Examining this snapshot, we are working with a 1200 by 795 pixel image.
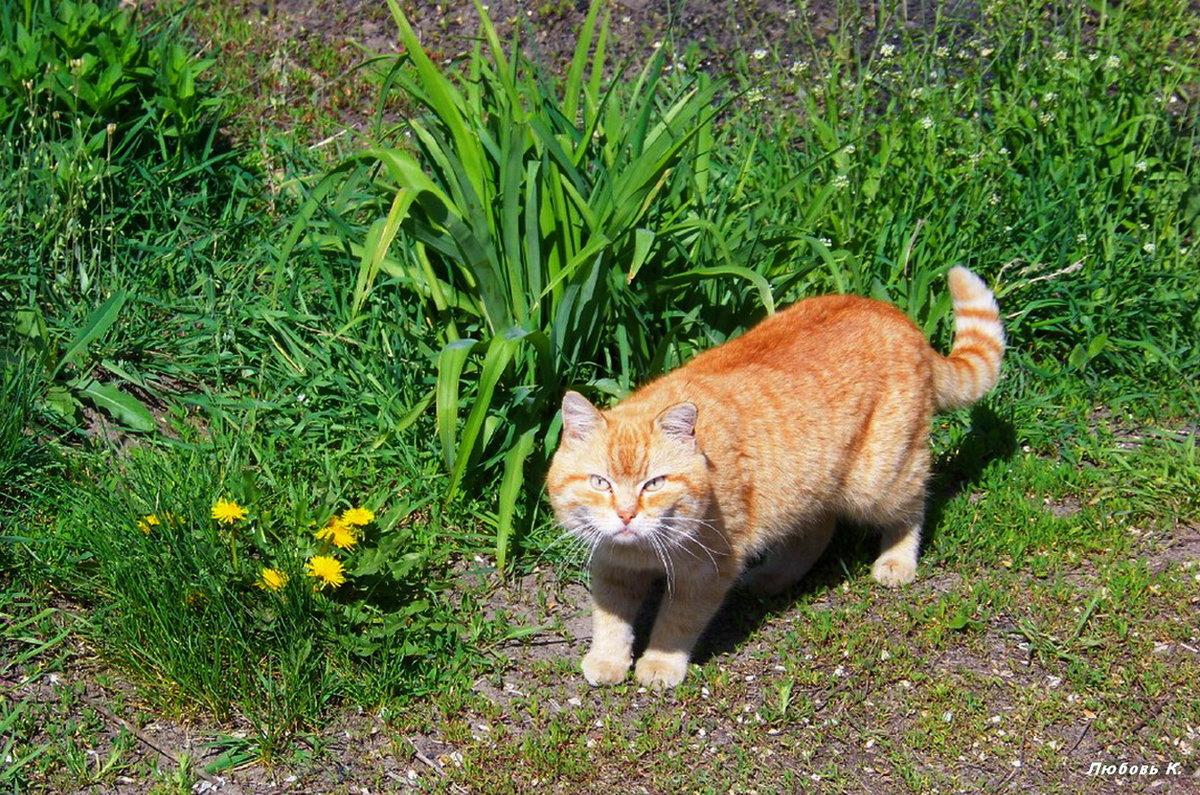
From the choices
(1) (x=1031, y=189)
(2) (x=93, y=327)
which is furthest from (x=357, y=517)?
(1) (x=1031, y=189)

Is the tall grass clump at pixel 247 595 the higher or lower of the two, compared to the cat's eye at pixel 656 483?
lower

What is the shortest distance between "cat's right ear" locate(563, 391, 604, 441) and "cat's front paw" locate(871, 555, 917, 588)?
1310 millimetres

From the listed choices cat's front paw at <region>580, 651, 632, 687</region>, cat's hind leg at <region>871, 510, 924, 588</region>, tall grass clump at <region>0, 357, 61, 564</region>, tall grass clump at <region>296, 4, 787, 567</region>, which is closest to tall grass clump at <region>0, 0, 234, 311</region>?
tall grass clump at <region>0, 357, 61, 564</region>

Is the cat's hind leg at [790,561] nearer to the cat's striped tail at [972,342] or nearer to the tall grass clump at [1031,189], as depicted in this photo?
the cat's striped tail at [972,342]

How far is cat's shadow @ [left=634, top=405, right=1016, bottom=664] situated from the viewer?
407 cm

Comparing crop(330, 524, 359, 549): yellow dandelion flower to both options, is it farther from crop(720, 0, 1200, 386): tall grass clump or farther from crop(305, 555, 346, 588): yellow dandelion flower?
crop(720, 0, 1200, 386): tall grass clump

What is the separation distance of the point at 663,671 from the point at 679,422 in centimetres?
82

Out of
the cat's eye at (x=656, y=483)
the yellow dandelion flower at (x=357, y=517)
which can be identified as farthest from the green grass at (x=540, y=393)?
the cat's eye at (x=656, y=483)

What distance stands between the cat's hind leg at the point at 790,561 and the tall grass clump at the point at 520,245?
0.78 metres

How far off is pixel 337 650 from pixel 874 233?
8.86ft

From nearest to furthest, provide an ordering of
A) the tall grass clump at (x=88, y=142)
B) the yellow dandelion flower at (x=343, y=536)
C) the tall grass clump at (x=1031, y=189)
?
the yellow dandelion flower at (x=343, y=536) < the tall grass clump at (x=88, y=142) < the tall grass clump at (x=1031, y=189)

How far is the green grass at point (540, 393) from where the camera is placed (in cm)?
352

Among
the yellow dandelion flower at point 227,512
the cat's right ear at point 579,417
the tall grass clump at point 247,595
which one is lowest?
the tall grass clump at point 247,595

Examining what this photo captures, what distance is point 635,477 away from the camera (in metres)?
3.46
